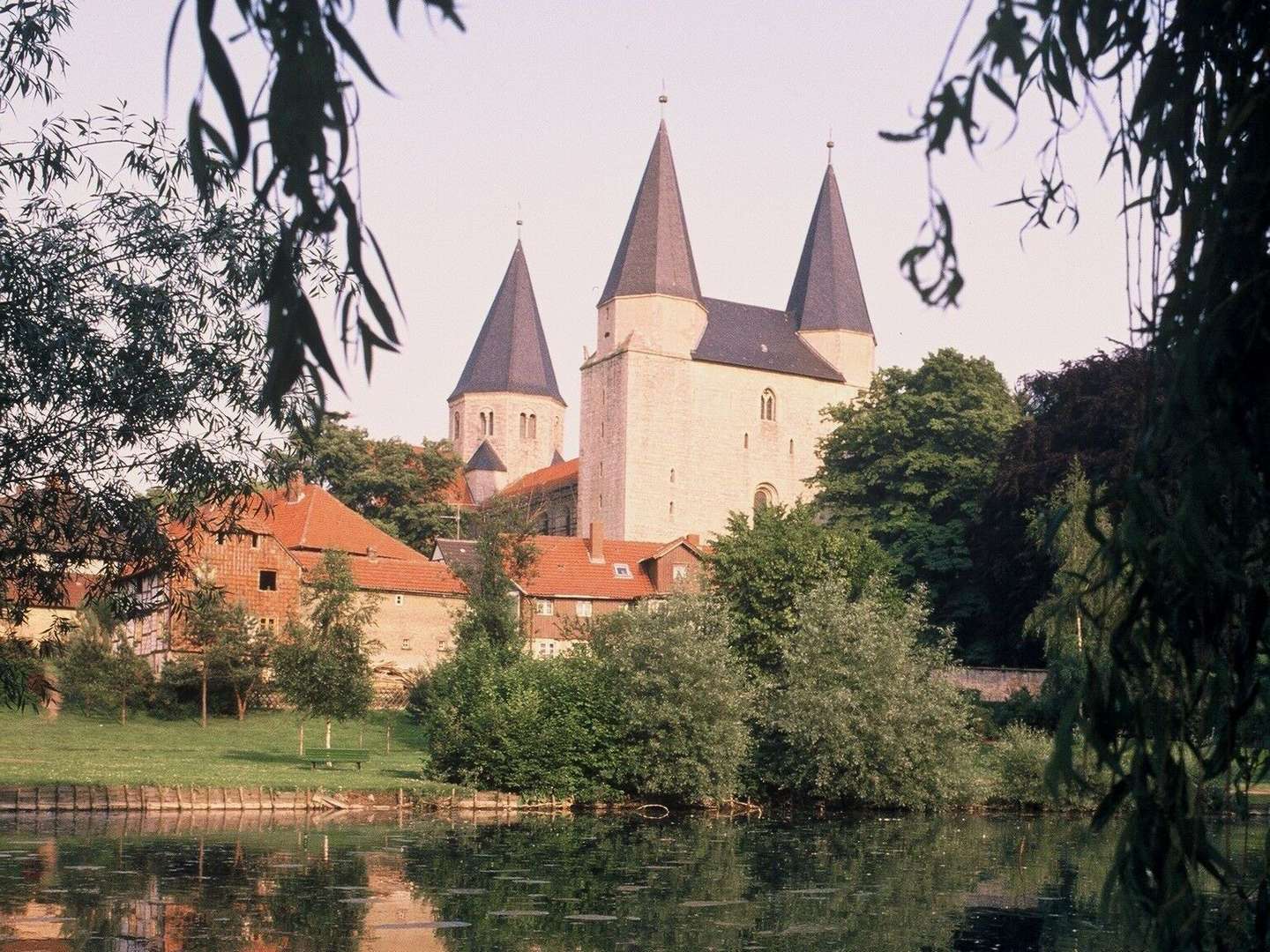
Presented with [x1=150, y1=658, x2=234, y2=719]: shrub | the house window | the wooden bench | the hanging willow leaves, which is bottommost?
the wooden bench

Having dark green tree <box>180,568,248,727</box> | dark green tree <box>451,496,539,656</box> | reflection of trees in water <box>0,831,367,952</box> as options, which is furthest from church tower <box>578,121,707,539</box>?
reflection of trees in water <box>0,831,367,952</box>

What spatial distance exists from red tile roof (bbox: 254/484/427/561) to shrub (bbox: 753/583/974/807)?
104 feet

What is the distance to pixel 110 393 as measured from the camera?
40.6 ft

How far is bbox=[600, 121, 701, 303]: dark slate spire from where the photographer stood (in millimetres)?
86562

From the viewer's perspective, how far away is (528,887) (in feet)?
62.4

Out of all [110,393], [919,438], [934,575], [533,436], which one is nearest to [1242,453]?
[110,393]

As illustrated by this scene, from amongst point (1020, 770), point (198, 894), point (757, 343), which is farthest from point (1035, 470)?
point (757, 343)

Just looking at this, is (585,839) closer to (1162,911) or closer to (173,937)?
(173,937)

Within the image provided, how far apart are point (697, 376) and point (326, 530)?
28400 millimetres

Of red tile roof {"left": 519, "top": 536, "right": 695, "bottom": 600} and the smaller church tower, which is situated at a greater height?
the smaller church tower

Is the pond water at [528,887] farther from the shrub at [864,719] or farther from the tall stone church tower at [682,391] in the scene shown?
the tall stone church tower at [682,391]

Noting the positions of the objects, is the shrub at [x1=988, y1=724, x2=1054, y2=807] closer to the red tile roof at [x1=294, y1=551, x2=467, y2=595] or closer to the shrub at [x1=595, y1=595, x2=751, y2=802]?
the shrub at [x1=595, y1=595, x2=751, y2=802]

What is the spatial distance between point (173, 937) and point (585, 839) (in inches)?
493

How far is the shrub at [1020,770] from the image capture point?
115 feet
